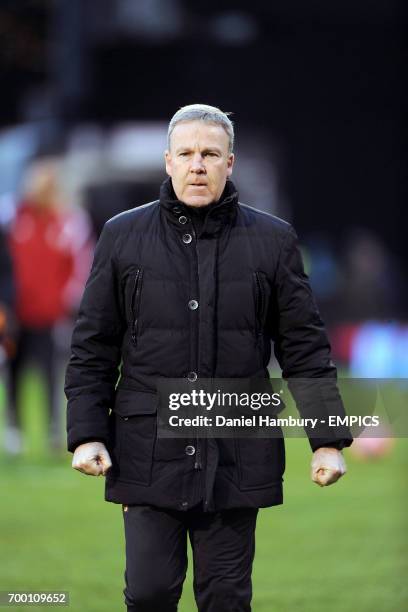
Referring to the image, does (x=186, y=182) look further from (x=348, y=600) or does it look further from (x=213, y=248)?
(x=348, y=600)

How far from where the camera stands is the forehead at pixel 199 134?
4.31m

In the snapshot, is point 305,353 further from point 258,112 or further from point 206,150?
point 258,112

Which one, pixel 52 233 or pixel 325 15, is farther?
pixel 325 15

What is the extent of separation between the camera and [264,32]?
57.9ft

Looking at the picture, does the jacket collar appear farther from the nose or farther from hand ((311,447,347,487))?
hand ((311,447,347,487))

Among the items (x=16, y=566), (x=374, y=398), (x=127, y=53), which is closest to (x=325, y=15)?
(x=127, y=53)

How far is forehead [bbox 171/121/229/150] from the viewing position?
4.31 m

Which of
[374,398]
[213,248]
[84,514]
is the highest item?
[213,248]

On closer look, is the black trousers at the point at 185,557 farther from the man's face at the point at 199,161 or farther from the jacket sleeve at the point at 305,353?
the man's face at the point at 199,161

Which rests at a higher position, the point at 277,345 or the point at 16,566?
the point at 277,345

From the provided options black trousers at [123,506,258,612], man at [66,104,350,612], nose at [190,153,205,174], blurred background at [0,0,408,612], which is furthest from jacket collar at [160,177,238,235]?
blurred background at [0,0,408,612]

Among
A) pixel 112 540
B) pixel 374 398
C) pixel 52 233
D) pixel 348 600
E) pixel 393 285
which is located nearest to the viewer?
pixel 374 398

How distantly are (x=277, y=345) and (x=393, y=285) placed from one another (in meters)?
13.2

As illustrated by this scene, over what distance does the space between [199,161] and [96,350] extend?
60 centimetres
